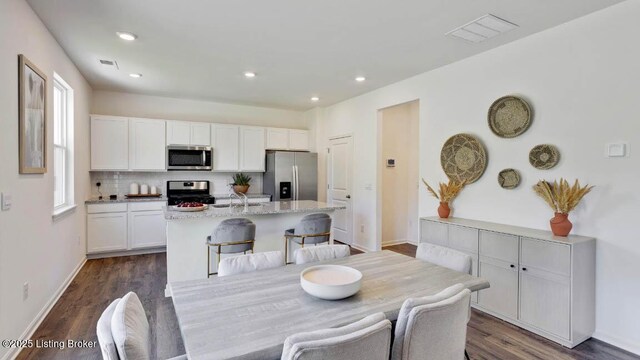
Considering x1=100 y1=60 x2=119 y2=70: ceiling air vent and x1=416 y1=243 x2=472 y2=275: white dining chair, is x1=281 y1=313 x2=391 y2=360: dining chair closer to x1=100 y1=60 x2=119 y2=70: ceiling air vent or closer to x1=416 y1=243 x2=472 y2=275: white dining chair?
x1=416 y1=243 x2=472 y2=275: white dining chair

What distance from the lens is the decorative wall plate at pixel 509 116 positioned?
10.3ft

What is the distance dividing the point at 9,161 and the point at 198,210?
1.53 meters

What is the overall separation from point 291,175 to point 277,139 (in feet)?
2.74

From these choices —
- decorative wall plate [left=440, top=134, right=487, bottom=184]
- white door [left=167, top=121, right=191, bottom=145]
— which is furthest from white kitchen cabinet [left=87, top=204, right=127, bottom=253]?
decorative wall plate [left=440, top=134, right=487, bottom=184]

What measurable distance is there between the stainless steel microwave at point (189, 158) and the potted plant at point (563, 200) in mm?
4902

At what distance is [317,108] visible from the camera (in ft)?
21.3

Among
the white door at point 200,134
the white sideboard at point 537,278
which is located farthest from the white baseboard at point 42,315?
the white sideboard at point 537,278

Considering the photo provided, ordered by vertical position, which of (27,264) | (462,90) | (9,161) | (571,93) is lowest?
(27,264)

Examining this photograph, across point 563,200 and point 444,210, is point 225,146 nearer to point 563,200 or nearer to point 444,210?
point 444,210

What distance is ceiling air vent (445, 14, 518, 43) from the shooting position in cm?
279

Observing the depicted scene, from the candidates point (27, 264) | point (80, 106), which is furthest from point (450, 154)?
point (80, 106)

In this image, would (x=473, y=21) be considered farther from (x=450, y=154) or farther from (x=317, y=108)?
(x=317, y=108)

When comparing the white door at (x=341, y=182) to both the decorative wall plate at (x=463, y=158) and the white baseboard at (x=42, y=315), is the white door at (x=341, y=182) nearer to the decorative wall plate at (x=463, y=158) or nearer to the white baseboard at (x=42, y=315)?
the decorative wall plate at (x=463, y=158)

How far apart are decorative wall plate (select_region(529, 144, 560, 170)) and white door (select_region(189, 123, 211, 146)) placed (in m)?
4.84
